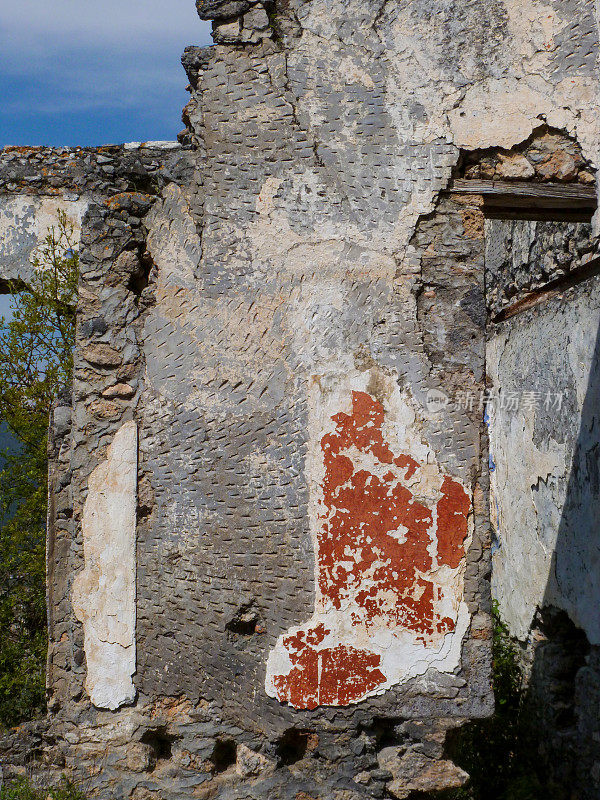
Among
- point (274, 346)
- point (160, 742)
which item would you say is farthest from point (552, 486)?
point (160, 742)

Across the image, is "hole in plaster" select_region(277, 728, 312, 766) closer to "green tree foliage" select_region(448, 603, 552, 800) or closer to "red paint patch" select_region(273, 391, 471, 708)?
"red paint patch" select_region(273, 391, 471, 708)

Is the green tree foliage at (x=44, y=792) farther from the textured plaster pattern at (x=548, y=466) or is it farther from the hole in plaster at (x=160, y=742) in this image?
the textured plaster pattern at (x=548, y=466)

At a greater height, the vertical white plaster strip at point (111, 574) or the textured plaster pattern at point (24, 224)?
the textured plaster pattern at point (24, 224)

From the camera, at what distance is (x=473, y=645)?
2.88m

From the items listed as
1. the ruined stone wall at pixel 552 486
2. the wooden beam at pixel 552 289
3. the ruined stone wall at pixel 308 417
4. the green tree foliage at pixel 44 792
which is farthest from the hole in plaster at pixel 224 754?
the wooden beam at pixel 552 289

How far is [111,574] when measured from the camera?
3.15 metres

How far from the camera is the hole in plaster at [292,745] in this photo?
2.93m

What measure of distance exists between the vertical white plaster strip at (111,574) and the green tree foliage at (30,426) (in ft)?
8.89

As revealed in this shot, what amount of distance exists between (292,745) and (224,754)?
29 centimetres

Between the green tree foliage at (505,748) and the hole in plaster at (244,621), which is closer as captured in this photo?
the hole in plaster at (244,621)

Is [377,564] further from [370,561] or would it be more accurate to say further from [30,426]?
[30,426]

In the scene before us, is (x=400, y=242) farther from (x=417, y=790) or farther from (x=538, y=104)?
(x=417, y=790)

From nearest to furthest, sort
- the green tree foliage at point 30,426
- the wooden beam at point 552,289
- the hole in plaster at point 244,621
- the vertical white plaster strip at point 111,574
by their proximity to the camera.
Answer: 1. the hole in plaster at point 244,621
2. the vertical white plaster strip at point 111,574
3. the wooden beam at point 552,289
4. the green tree foliage at point 30,426

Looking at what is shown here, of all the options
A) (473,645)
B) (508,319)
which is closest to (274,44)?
(473,645)
